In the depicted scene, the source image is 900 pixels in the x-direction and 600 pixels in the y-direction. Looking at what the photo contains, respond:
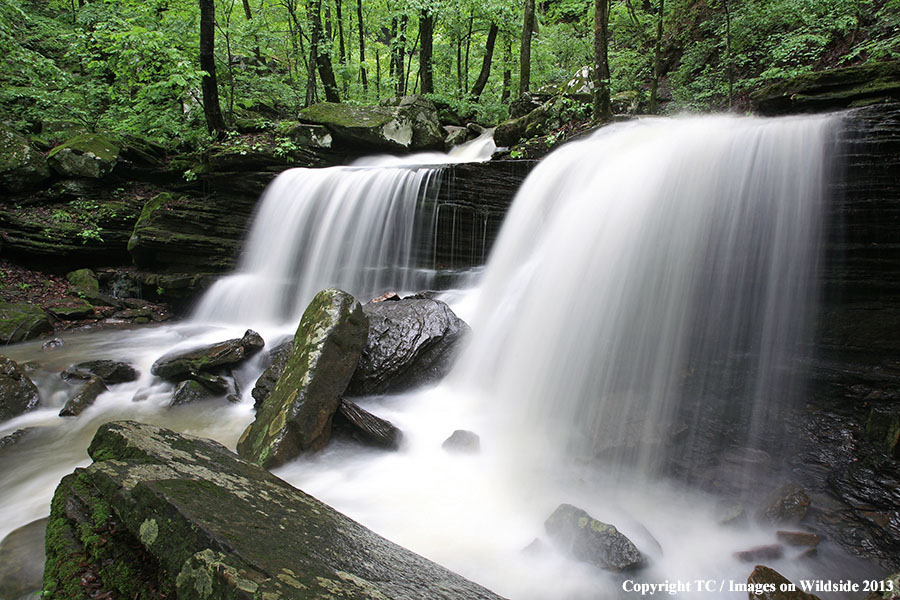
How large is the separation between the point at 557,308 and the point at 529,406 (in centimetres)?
122

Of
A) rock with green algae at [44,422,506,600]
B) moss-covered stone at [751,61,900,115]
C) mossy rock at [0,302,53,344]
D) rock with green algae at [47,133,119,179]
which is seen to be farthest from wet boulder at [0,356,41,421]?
moss-covered stone at [751,61,900,115]

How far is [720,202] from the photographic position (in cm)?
455

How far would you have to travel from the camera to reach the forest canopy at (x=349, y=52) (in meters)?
10.3

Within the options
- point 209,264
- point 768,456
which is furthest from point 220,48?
point 768,456

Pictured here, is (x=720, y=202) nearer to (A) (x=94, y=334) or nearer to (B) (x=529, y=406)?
(B) (x=529, y=406)

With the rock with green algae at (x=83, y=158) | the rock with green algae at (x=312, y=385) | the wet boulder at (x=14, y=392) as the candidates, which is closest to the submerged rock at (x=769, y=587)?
the rock with green algae at (x=312, y=385)

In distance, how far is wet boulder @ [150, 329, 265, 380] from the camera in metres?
5.85

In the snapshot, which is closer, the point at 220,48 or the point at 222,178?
the point at 222,178

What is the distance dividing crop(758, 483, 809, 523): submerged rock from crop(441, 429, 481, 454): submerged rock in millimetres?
2297

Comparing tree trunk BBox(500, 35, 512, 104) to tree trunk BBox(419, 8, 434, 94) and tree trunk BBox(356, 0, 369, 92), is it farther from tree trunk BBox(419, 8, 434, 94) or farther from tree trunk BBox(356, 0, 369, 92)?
tree trunk BBox(356, 0, 369, 92)

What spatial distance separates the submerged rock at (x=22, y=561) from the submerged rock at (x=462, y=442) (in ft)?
9.44

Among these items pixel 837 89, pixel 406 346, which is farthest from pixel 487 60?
pixel 406 346

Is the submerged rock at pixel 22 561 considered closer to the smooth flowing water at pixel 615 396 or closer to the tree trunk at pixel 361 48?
the smooth flowing water at pixel 615 396

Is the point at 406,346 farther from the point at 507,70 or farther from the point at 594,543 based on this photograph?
the point at 507,70
